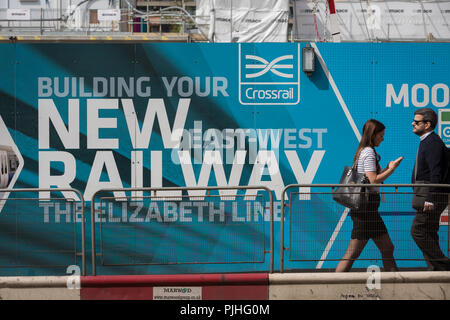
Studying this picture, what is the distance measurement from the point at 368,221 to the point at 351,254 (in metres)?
0.42

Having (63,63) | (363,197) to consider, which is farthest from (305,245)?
(63,63)

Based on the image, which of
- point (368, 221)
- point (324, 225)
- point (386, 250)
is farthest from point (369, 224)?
point (324, 225)

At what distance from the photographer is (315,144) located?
7.54m

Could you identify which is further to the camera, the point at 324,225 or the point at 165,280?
the point at 324,225

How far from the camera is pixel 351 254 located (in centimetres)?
630

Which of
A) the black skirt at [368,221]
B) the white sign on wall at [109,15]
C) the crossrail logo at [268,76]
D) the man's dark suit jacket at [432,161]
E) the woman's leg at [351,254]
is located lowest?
the woman's leg at [351,254]

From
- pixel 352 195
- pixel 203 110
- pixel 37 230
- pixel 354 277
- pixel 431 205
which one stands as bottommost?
pixel 354 277

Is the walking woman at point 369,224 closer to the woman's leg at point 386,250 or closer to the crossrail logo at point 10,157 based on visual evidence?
the woman's leg at point 386,250

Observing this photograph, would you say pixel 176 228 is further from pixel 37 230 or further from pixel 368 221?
pixel 368 221

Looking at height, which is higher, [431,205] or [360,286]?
[431,205]

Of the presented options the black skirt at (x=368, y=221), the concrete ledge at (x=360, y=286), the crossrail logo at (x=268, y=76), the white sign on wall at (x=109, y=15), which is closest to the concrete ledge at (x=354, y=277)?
the concrete ledge at (x=360, y=286)

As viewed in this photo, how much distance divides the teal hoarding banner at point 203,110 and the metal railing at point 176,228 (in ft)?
4.26

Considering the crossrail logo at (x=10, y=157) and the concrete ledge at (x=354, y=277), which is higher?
the crossrail logo at (x=10, y=157)

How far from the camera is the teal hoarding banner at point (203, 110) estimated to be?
24.4ft
